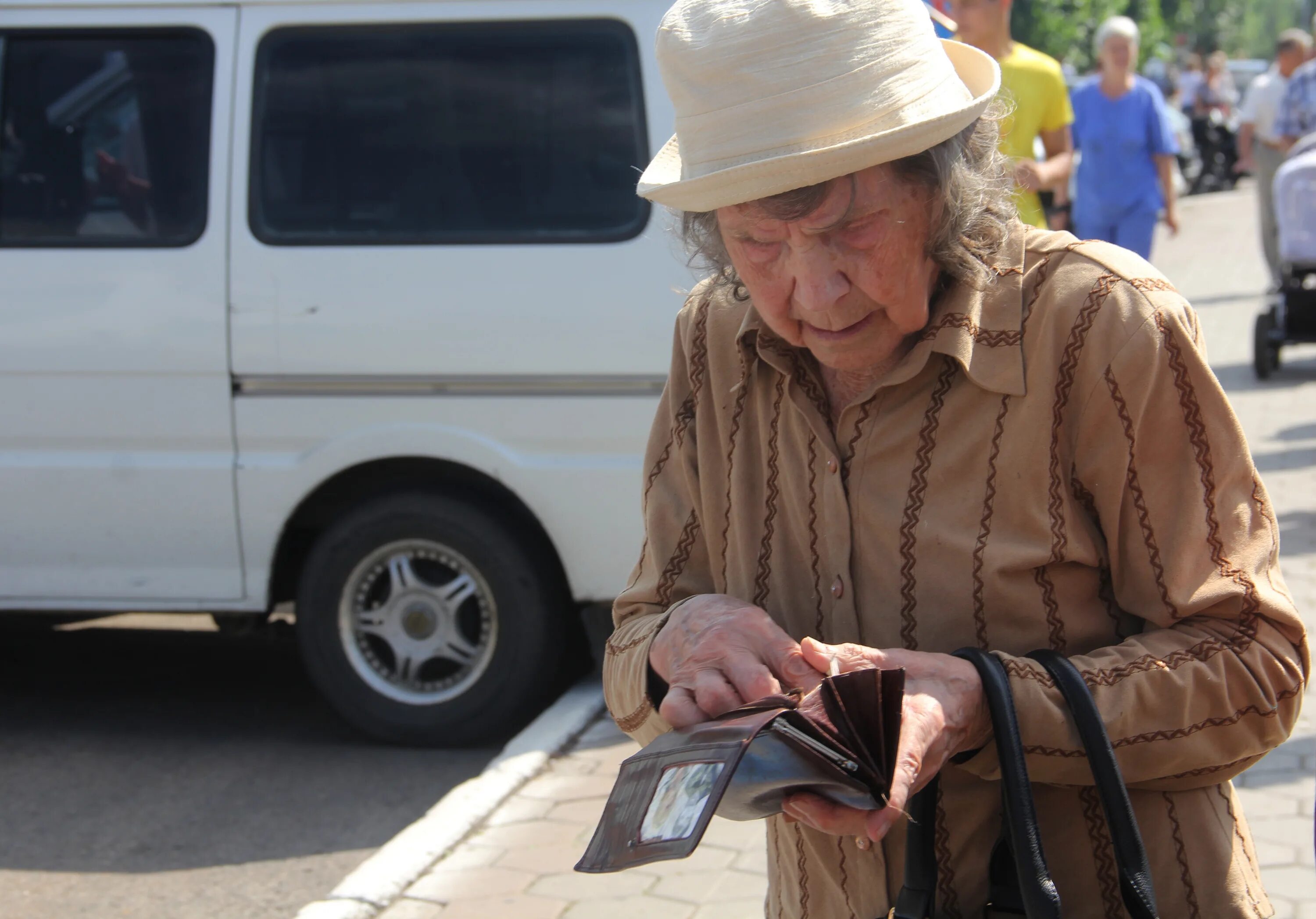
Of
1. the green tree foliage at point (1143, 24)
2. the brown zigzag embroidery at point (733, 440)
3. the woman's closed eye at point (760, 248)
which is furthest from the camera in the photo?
the green tree foliage at point (1143, 24)

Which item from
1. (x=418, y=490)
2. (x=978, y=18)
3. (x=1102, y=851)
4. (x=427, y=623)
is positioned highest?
(x=978, y=18)

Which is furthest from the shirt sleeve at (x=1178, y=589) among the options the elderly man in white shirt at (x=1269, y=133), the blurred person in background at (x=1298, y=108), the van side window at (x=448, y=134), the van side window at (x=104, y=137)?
the blurred person in background at (x=1298, y=108)

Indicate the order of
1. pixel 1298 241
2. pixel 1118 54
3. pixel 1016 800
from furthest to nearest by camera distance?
pixel 1298 241 → pixel 1118 54 → pixel 1016 800

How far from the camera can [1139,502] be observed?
1.52 m

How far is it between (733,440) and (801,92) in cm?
43

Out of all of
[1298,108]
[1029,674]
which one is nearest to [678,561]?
[1029,674]

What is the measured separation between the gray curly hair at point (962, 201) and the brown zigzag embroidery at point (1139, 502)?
200 millimetres

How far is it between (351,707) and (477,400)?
3.50 feet

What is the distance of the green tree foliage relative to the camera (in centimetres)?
2122

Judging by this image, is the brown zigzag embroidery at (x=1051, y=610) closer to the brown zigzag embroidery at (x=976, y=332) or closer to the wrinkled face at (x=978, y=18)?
the brown zigzag embroidery at (x=976, y=332)

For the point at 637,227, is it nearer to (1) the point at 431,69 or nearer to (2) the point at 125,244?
(1) the point at 431,69

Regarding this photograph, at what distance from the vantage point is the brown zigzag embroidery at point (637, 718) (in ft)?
5.56

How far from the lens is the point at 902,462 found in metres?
1.63

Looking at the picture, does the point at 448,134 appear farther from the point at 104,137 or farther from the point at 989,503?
the point at 989,503
